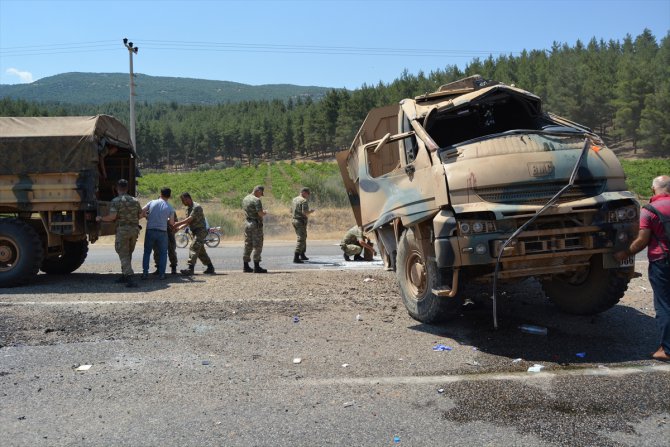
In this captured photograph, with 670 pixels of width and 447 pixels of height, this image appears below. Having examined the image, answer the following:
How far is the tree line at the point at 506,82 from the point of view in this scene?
70312 mm

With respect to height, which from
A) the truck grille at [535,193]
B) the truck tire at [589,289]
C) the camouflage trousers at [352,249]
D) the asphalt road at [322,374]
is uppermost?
the truck grille at [535,193]

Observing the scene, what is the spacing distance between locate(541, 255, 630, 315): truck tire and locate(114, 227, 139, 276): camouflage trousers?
6.45 meters

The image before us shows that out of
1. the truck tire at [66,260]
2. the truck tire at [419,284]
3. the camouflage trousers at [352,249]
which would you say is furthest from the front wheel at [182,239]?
the truck tire at [419,284]

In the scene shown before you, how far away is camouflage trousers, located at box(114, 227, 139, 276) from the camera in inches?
387

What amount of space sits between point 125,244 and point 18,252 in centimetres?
178

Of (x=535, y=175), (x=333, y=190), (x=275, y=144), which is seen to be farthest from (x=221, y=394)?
(x=275, y=144)

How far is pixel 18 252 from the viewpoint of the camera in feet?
32.6

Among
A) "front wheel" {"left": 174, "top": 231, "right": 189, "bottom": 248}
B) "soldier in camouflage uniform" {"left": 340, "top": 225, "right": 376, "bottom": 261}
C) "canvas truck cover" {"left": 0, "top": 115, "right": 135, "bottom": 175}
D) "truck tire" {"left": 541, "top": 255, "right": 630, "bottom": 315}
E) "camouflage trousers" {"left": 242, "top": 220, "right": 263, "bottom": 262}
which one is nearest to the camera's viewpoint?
"truck tire" {"left": 541, "top": 255, "right": 630, "bottom": 315}

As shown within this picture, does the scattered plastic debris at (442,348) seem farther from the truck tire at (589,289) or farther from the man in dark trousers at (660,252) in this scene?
the man in dark trousers at (660,252)

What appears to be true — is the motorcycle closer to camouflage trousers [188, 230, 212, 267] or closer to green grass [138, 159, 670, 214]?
green grass [138, 159, 670, 214]

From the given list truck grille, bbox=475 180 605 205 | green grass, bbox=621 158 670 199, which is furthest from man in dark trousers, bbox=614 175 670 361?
green grass, bbox=621 158 670 199

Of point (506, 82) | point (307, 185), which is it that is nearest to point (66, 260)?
point (307, 185)

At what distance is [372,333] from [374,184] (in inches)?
79.1

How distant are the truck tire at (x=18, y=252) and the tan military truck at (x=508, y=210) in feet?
20.2
